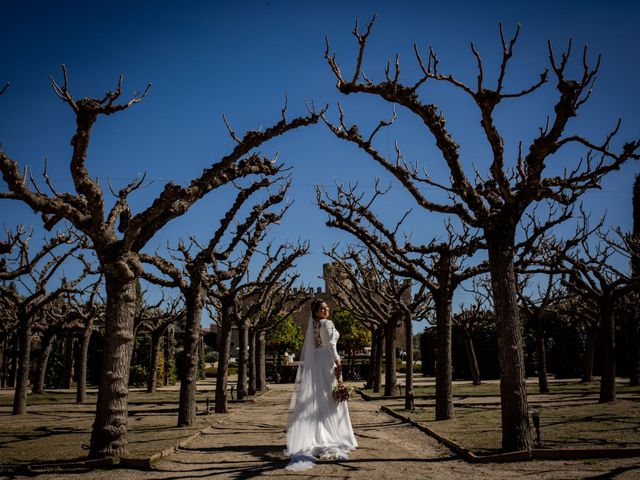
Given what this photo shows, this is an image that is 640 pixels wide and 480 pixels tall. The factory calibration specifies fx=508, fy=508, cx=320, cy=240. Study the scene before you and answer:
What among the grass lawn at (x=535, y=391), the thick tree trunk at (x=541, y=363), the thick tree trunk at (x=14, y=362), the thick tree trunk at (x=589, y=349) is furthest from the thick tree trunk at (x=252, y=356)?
the thick tree trunk at (x=14, y=362)

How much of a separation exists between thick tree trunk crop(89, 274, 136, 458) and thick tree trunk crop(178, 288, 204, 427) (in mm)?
4024

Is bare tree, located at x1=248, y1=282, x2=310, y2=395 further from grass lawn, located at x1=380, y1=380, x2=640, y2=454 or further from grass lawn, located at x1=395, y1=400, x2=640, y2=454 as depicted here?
grass lawn, located at x1=395, y1=400, x2=640, y2=454

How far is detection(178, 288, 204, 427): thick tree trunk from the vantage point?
13.2m

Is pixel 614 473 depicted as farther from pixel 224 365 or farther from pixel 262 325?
pixel 262 325

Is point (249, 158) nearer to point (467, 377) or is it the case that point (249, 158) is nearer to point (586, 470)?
point (586, 470)

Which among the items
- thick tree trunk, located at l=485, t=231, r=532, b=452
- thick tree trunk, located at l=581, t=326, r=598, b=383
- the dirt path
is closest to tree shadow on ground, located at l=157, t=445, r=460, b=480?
the dirt path

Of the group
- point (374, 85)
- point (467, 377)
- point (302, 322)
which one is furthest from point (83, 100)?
point (302, 322)

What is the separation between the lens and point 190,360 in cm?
1327

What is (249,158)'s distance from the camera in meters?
11.6

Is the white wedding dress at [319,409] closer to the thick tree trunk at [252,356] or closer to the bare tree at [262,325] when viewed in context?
the bare tree at [262,325]

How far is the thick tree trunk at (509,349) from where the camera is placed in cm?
823

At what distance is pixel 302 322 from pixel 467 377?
36.9 meters

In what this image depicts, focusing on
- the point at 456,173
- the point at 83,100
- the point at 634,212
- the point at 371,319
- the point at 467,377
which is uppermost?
the point at 634,212

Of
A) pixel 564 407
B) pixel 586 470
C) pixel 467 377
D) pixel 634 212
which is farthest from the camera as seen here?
pixel 467 377
